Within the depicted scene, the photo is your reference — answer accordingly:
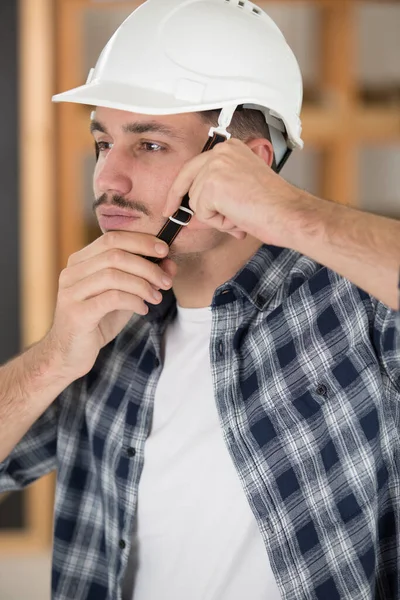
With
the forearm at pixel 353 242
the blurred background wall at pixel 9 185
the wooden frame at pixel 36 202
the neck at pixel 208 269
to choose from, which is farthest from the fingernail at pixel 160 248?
the blurred background wall at pixel 9 185

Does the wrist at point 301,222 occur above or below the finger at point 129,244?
below

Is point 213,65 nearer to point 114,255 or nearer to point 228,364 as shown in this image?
point 114,255

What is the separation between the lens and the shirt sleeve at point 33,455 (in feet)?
5.97

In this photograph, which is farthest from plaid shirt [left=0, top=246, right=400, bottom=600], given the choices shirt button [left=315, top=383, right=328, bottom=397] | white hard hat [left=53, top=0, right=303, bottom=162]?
white hard hat [left=53, top=0, right=303, bottom=162]

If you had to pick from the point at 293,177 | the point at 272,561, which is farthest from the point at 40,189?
the point at 272,561

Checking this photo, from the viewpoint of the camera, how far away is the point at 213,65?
1595 millimetres

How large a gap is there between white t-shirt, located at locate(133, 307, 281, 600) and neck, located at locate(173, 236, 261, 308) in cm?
4

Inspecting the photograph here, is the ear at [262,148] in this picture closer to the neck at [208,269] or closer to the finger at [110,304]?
the neck at [208,269]

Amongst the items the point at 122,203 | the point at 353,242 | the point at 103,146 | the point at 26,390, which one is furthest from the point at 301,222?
the point at 26,390

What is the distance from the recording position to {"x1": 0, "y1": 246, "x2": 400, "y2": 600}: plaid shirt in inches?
56.8

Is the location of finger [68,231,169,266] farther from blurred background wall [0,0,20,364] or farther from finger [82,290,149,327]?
blurred background wall [0,0,20,364]

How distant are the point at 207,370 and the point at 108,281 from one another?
1.08ft

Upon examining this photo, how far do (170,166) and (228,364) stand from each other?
1.38 feet

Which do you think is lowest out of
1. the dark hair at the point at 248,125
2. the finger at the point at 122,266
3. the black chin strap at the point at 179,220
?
the finger at the point at 122,266
